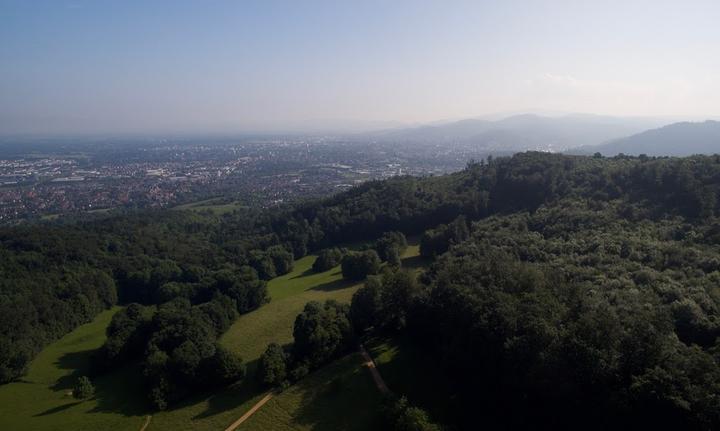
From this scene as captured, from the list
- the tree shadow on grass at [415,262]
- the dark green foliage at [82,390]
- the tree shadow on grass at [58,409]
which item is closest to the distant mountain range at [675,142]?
the tree shadow on grass at [415,262]

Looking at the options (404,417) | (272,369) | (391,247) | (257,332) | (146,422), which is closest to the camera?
(404,417)

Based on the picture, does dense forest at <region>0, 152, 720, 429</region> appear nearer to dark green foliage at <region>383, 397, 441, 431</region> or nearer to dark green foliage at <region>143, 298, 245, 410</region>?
dark green foliage at <region>143, 298, 245, 410</region>

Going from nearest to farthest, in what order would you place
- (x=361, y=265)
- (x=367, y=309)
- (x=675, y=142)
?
(x=367, y=309)
(x=361, y=265)
(x=675, y=142)

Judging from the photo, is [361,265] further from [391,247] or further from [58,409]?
[58,409]

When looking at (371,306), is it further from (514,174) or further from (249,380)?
(514,174)

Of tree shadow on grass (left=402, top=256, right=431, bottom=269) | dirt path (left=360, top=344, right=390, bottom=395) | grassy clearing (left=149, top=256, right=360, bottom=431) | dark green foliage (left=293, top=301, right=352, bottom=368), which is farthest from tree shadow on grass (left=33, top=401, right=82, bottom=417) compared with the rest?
tree shadow on grass (left=402, top=256, right=431, bottom=269)

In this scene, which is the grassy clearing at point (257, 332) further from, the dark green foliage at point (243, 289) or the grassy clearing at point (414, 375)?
the grassy clearing at point (414, 375)

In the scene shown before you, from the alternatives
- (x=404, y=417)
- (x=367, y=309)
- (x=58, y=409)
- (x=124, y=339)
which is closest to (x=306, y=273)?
(x=124, y=339)

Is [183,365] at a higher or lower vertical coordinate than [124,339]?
higher
